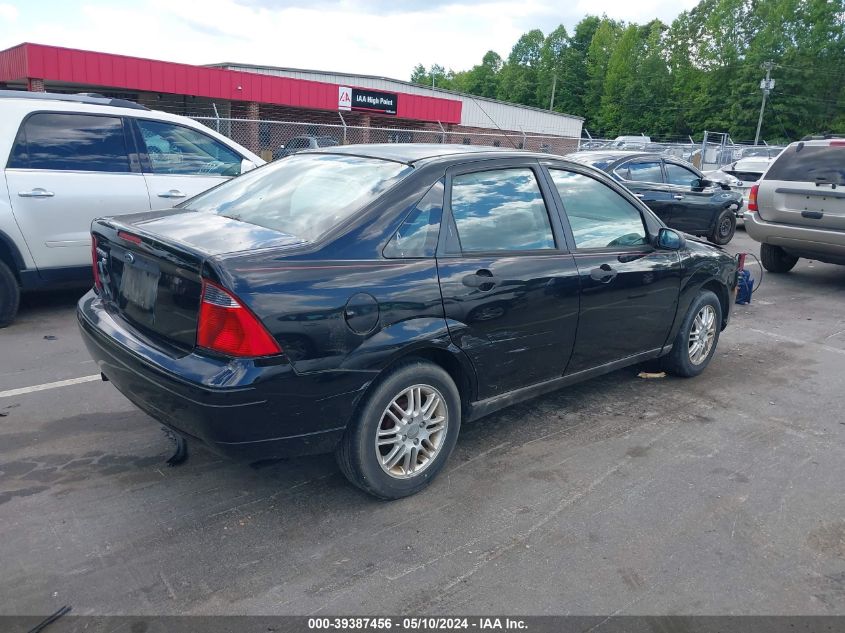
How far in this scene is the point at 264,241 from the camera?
318 cm

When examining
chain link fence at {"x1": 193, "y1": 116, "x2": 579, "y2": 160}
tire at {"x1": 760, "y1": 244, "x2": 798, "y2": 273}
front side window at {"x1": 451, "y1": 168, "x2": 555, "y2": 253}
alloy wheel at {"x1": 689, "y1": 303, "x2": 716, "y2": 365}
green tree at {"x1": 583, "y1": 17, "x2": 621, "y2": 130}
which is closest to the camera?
front side window at {"x1": 451, "y1": 168, "x2": 555, "y2": 253}

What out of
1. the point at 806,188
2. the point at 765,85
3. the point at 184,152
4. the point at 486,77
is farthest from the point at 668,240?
the point at 486,77

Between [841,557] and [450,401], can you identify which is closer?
[841,557]

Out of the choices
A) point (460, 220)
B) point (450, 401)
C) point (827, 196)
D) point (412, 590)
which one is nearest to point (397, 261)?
point (460, 220)

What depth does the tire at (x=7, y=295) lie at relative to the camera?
5.93 meters

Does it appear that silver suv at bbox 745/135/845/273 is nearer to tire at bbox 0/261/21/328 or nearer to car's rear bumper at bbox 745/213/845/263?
car's rear bumper at bbox 745/213/845/263

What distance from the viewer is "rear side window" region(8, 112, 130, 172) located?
236 inches

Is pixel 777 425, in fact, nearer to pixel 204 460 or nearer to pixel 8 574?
pixel 204 460

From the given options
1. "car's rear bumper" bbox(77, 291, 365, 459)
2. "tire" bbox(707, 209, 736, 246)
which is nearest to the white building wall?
"tire" bbox(707, 209, 736, 246)

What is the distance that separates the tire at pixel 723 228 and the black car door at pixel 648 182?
1.35 metres

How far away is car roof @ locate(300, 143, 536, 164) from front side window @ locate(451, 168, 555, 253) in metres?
0.15

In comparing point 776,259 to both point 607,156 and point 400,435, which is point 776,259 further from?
point 400,435

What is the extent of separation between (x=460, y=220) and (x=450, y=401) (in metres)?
0.94

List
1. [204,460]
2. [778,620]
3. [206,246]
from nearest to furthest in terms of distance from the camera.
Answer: [778,620] < [206,246] < [204,460]
